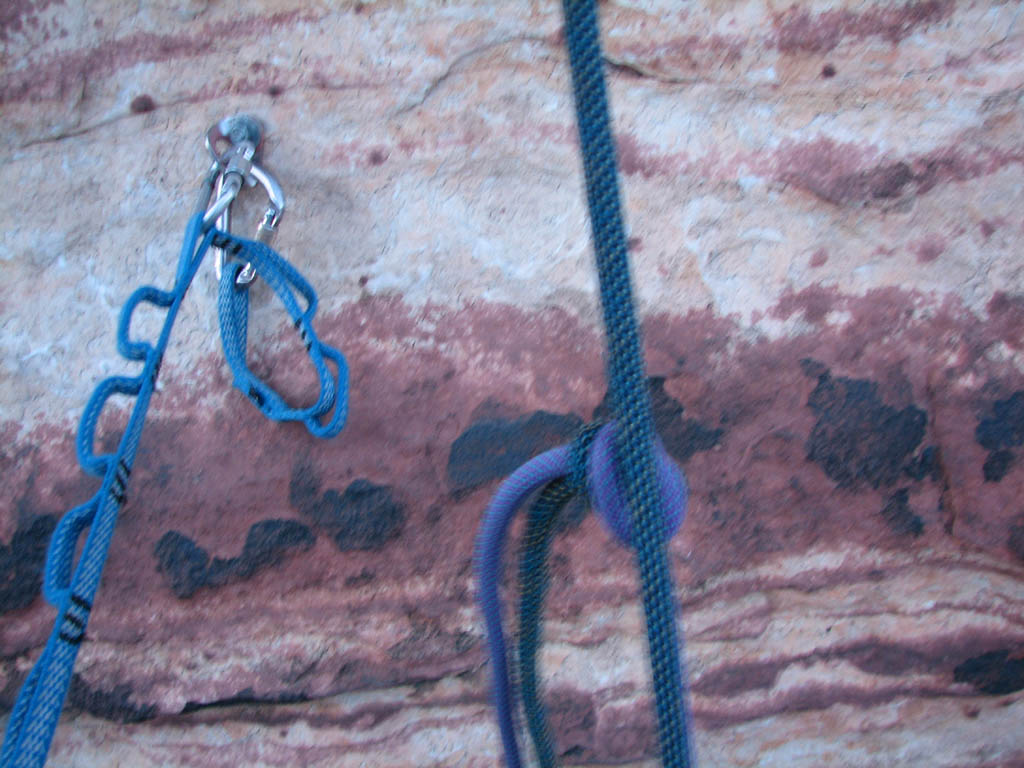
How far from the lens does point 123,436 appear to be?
69 centimetres

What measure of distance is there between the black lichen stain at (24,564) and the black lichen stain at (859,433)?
2.42 ft

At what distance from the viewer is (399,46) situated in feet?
2.62

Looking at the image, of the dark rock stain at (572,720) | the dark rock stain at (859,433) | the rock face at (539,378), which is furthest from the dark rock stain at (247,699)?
the dark rock stain at (859,433)

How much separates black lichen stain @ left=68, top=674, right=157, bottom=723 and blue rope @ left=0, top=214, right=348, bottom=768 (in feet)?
0.33

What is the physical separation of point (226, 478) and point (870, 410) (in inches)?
24.2

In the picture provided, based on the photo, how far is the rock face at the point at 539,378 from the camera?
75 centimetres

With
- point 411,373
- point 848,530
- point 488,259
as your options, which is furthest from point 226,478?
point 848,530

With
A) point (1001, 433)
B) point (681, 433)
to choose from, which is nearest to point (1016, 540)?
point (1001, 433)

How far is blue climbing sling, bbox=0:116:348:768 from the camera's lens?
582 mm

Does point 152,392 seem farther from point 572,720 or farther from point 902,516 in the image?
point 902,516

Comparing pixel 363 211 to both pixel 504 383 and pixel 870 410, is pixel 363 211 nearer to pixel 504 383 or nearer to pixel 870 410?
pixel 504 383

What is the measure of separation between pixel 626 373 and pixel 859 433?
1.37 ft

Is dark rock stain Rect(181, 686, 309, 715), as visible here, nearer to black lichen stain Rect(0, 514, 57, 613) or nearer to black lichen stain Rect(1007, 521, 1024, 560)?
black lichen stain Rect(0, 514, 57, 613)

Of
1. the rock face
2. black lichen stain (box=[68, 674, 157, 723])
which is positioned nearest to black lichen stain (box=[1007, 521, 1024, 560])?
the rock face
